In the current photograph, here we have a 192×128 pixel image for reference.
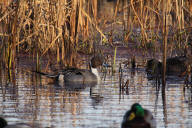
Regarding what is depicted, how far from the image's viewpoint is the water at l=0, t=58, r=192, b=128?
816 centimetres

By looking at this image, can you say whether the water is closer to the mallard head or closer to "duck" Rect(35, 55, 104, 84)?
"duck" Rect(35, 55, 104, 84)

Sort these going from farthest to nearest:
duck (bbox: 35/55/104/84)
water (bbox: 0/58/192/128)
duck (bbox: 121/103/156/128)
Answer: duck (bbox: 35/55/104/84)
water (bbox: 0/58/192/128)
duck (bbox: 121/103/156/128)

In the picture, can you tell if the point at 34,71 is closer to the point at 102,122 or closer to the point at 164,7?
the point at 164,7

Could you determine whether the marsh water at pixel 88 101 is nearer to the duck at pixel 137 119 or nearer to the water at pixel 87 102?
the water at pixel 87 102

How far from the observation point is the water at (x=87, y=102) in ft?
26.8

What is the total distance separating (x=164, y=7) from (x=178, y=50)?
3.75m

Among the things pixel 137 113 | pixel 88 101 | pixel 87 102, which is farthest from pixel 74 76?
pixel 137 113

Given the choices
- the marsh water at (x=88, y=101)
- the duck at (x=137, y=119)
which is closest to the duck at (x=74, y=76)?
the marsh water at (x=88, y=101)

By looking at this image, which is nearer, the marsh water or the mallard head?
the mallard head

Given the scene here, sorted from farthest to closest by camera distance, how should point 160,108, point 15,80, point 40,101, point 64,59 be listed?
point 64,59 → point 15,80 → point 40,101 → point 160,108

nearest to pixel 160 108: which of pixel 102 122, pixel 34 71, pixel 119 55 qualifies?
pixel 102 122

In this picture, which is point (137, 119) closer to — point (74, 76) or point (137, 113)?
point (137, 113)

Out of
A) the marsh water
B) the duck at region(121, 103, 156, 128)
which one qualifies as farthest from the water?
the duck at region(121, 103, 156, 128)

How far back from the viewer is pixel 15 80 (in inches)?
465
